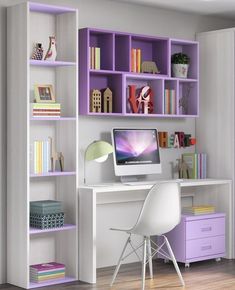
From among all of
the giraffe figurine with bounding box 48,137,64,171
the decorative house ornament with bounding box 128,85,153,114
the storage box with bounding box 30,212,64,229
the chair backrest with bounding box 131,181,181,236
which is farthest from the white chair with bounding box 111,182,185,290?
the decorative house ornament with bounding box 128,85,153,114

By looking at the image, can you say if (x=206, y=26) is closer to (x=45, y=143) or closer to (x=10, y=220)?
(x=45, y=143)

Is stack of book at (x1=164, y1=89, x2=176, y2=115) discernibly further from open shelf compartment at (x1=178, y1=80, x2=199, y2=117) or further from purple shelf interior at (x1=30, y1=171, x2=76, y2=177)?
purple shelf interior at (x1=30, y1=171, x2=76, y2=177)

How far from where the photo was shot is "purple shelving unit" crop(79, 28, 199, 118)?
574 centimetres

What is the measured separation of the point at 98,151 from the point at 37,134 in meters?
Answer: 0.53

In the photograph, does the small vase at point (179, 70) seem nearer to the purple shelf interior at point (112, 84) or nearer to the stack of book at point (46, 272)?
the purple shelf interior at point (112, 84)

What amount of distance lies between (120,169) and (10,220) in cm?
118

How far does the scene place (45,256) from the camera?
5652 millimetres

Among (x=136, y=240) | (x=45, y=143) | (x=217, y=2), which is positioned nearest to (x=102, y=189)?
(x=45, y=143)

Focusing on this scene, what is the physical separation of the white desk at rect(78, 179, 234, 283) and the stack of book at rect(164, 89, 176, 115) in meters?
0.69

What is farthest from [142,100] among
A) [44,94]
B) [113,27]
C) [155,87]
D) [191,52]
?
[44,94]

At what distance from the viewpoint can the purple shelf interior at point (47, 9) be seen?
5.23 m

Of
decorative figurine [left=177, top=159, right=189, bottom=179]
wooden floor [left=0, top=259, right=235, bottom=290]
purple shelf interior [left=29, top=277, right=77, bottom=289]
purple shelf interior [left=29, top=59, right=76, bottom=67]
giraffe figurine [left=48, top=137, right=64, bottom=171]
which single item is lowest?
wooden floor [left=0, top=259, right=235, bottom=290]

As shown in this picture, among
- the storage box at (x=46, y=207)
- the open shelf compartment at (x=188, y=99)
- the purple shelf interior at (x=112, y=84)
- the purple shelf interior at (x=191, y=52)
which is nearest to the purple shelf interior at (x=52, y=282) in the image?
the storage box at (x=46, y=207)

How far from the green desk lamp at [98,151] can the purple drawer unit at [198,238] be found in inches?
38.3
